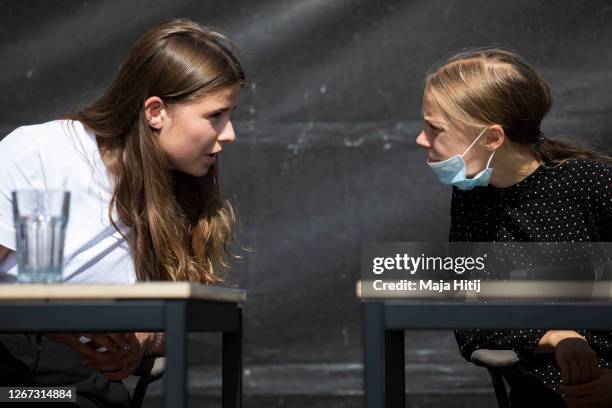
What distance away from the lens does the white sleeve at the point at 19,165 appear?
71.3 inches

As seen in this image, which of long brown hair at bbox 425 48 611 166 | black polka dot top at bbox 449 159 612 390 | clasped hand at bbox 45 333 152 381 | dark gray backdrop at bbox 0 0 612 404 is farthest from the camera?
dark gray backdrop at bbox 0 0 612 404

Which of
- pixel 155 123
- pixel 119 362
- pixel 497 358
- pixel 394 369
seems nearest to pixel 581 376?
pixel 497 358

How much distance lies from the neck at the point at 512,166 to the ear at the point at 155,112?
0.70 metres

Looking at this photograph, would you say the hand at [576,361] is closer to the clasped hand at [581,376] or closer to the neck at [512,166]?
the clasped hand at [581,376]

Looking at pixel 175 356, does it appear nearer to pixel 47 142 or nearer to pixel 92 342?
pixel 92 342

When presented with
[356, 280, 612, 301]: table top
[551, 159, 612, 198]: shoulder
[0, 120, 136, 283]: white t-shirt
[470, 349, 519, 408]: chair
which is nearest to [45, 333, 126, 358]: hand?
[0, 120, 136, 283]: white t-shirt

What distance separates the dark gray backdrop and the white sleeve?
65 centimetres

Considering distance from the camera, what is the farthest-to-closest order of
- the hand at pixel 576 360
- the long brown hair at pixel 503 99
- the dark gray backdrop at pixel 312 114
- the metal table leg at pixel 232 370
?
the dark gray backdrop at pixel 312 114 → the long brown hair at pixel 503 99 → the metal table leg at pixel 232 370 → the hand at pixel 576 360

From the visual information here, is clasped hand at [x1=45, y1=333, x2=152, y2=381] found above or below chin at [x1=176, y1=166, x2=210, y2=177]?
below

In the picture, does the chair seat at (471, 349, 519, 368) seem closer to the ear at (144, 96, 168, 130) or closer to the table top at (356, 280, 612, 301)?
the table top at (356, 280, 612, 301)

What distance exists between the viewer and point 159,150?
6.52ft

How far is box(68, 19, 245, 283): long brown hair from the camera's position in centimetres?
191

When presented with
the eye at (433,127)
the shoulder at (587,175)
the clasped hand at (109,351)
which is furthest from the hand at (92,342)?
the shoulder at (587,175)

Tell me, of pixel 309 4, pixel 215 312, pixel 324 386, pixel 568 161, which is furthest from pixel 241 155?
pixel 215 312
